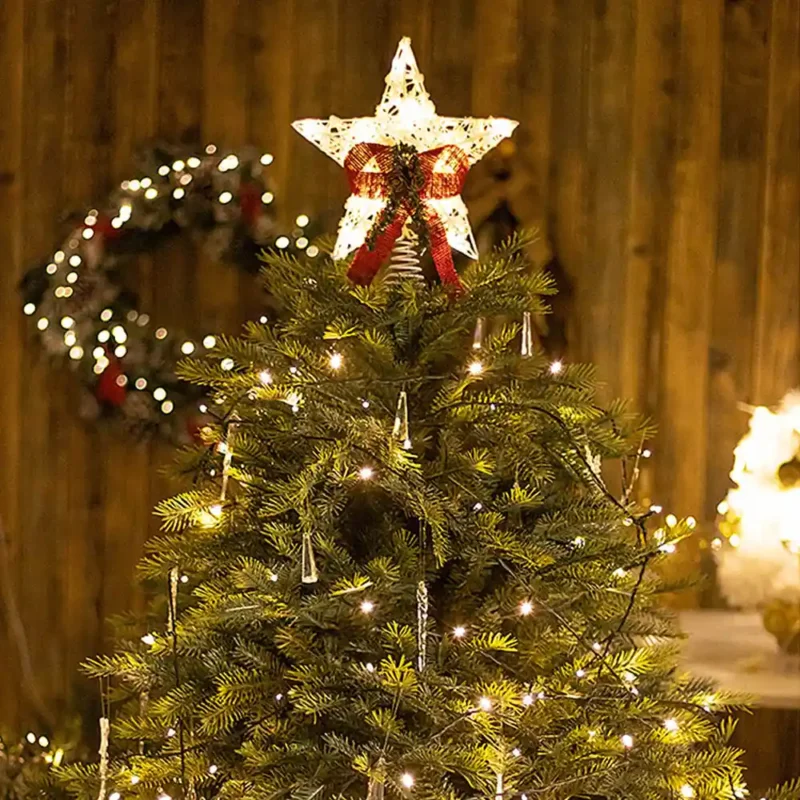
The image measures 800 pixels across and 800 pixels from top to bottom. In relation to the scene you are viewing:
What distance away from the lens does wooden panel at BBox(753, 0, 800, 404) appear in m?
2.33

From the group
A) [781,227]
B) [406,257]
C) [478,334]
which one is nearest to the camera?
[406,257]

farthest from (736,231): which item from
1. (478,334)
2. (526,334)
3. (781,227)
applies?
(526,334)

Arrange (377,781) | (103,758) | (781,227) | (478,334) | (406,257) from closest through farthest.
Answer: (377,781) < (103,758) < (406,257) < (478,334) < (781,227)

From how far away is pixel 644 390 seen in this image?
7.80 ft

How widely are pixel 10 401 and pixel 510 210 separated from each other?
50.4 inches

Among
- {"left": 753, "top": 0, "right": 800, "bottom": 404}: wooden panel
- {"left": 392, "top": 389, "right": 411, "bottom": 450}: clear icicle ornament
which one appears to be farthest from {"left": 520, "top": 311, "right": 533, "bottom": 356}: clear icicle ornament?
{"left": 753, "top": 0, "right": 800, "bottom": 404}: wooden panel

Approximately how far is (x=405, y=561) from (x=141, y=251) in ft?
4.41

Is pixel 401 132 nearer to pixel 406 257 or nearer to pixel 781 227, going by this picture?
pixel 406 257

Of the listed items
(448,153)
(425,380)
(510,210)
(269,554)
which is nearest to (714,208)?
(510,210)

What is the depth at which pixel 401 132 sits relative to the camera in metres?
1.49

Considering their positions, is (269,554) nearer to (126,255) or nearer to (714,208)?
(126,255)

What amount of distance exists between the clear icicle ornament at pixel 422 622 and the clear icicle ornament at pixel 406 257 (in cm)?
45

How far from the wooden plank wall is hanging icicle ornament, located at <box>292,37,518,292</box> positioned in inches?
35.6

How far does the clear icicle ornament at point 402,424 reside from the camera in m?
1.35
